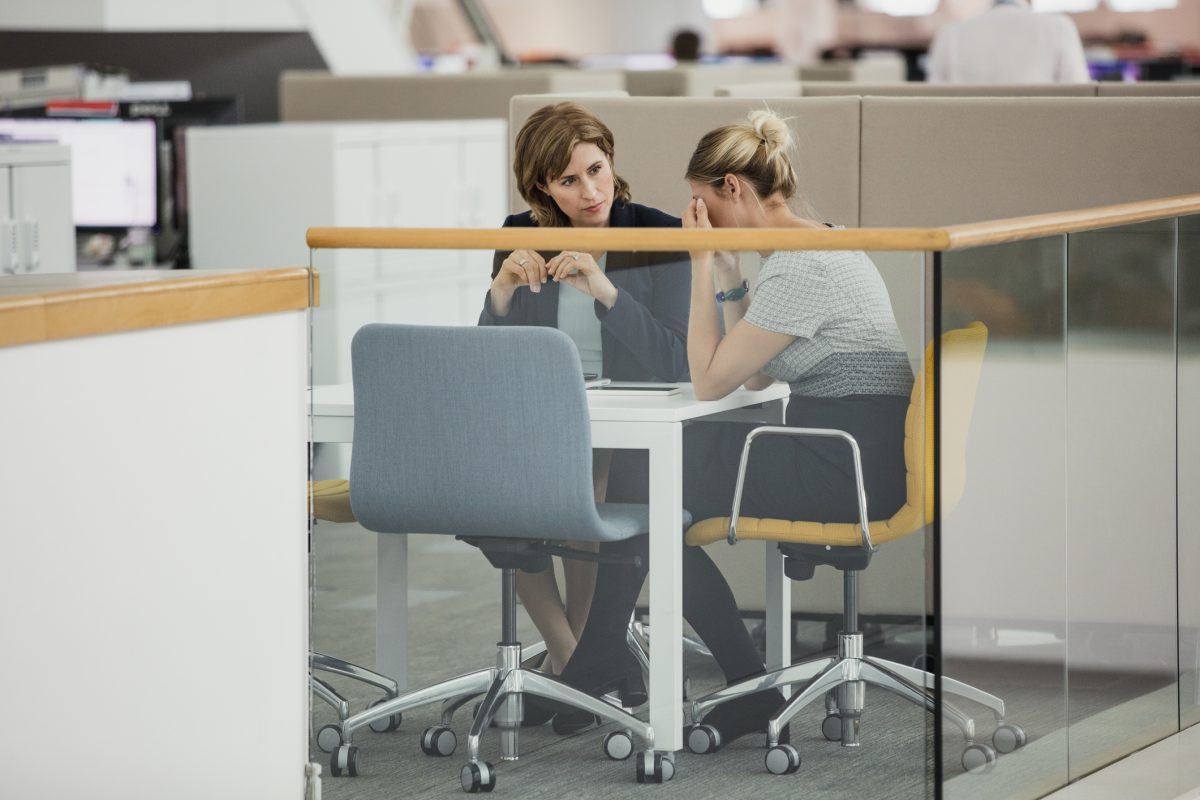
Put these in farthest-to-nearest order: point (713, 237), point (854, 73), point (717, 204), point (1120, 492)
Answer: point (854, 73)
point (717, 204)
point (1120, 492)
point (713, 237)

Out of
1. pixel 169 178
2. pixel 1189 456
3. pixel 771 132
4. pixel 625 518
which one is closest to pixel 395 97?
pixel 169 178

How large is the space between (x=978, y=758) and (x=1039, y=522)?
0.46 meters

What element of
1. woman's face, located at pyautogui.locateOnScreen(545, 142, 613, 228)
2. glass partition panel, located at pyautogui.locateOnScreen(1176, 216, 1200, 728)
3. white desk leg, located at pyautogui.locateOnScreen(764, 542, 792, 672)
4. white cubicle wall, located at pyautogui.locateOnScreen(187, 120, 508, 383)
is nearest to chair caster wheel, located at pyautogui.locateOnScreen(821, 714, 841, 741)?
white desk leg, located at pyautogui.locateOnScreen(764, 542, 792, 672)

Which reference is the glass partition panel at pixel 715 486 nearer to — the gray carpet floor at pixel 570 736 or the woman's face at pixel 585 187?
the gray carpet floor at pixel 570 736

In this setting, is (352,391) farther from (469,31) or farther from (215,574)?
(469,31)

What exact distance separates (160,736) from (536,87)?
4677mm

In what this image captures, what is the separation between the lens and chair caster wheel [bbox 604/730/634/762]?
9.85 ft

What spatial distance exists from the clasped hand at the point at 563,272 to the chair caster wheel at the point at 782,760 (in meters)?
0.80

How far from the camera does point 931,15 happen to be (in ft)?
58.1

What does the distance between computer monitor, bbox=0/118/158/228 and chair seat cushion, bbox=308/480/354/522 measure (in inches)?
136

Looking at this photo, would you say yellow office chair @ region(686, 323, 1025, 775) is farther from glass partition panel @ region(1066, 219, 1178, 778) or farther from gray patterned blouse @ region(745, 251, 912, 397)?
glass partition panel @ region(1066, 219, 1178, 778)

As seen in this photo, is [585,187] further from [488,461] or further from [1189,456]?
[1189,456]

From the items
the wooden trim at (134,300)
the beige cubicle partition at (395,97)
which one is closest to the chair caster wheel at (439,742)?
the wooden trim at (134,300)

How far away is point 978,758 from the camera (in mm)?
2941
